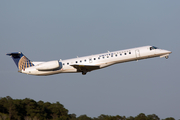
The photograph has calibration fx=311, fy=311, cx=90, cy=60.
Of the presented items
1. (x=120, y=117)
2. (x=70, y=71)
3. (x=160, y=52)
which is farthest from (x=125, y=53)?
(x=120, y=117)

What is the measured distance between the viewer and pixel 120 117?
160ft

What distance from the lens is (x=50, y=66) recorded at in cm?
4300

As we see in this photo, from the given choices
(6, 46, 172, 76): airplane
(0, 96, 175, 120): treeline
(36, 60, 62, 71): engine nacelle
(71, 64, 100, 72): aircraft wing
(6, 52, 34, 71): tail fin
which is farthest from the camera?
(0, 96, 175, 120): treeline

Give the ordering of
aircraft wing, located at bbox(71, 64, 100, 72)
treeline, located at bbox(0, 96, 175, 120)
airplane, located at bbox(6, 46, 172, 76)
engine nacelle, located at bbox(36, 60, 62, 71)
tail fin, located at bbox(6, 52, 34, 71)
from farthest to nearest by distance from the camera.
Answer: treeline, located at bbox(0, 96, 175, 120) < tail fin, located at bbox(6, 52, 34, 71) < engine nacelle, located at bbox(36, 60, 62, 71) < airplane, located at bbox(6, 46, 172, 76) < aircraft wing, located at bbox(71, 64, 100, 72)

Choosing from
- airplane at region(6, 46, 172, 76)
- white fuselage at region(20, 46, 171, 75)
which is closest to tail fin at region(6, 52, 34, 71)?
airplane at region(6, 46, 172, 76)

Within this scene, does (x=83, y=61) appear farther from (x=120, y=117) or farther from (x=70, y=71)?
(x=120, y=117)

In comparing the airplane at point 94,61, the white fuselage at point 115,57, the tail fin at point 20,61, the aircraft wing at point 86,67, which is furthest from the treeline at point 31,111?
the white fuselage at point 115,57

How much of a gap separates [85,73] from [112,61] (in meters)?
4.47

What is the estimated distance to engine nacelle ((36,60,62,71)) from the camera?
4281 centimetres

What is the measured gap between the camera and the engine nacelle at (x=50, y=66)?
42.8 m

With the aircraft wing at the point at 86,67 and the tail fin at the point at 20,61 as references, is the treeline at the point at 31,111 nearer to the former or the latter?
the tail fin at the point at 20,61

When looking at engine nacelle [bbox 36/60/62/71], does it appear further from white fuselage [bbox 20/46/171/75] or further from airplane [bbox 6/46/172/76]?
white fuselage [bbox 20/46/171/75]

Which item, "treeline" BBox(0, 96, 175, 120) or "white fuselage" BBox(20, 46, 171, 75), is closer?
"white fuselage" BBox(20, 46, 171, 75)

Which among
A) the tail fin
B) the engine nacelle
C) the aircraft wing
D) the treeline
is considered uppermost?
the tail fin
